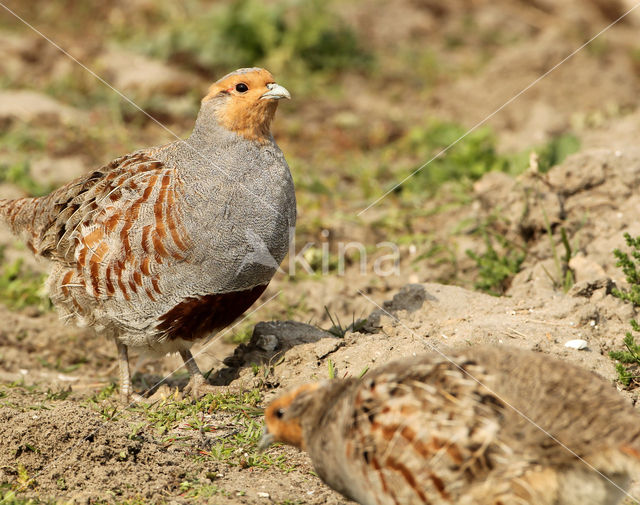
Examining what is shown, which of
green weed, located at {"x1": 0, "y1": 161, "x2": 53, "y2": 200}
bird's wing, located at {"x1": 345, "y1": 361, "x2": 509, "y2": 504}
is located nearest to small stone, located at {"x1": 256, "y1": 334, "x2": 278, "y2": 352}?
bird's wing, located at {"x1": 345, "y1": 361, "x2": 509, "y2": 504}

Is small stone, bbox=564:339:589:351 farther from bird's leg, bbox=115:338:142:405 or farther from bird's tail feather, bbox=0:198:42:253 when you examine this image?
bird's tail feather, bbox=0:198:42:253

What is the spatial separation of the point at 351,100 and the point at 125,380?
629cm

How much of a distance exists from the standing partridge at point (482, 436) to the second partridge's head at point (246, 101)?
2043mm

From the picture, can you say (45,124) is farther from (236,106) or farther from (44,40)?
(236,106)

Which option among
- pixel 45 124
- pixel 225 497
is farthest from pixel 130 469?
pixel 45 124

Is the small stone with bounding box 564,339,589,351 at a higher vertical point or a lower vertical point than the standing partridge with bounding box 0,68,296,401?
lower

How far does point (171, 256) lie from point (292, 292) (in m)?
2.03

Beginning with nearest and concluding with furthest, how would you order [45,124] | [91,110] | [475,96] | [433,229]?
[433,229] → [45,124] → [91,110] → [475,96]

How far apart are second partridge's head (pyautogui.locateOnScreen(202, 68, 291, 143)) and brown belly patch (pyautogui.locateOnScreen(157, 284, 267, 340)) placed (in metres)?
0.97

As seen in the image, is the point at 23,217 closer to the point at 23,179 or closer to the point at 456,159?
the point at 23,179

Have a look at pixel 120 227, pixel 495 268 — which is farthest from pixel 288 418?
pixel 495 268

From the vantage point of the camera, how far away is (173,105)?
961 cm

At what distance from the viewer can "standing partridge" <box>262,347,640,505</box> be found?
3.02 meters

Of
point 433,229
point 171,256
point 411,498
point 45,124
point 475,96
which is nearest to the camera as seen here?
point 411,498
